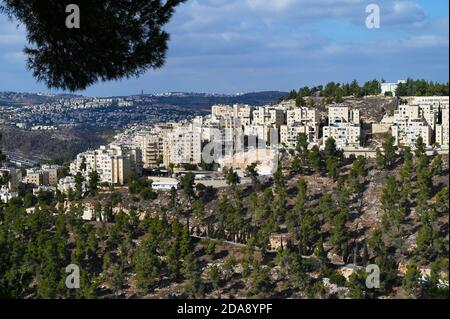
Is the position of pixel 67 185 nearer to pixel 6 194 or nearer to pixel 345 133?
pixel 6 194

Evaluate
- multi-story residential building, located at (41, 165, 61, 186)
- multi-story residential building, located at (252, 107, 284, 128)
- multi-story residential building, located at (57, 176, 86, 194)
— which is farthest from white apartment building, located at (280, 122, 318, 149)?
multi-story residential building, located at (41, 165, 61, 186)

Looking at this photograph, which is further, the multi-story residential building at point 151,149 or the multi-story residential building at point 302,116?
the multi-story residential building at point 302,116

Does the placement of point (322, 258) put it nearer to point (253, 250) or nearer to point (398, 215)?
point (253, 250)

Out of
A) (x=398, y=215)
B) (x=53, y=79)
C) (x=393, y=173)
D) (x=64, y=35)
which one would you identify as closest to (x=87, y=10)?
(x=64, y=35)

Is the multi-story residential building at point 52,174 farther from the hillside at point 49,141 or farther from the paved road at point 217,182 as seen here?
the hillside at point 49,141

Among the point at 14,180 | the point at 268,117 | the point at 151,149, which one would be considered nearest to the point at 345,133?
the point at 268,117

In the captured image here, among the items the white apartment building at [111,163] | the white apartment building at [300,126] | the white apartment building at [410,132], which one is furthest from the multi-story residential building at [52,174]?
the white apartment building at [410,132]

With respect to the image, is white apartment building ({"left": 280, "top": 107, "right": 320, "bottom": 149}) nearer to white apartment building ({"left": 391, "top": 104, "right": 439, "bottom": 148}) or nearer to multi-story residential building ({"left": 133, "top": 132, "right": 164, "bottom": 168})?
white apartment building ({"left": 391, "top": 104, "right": 439, "bottom": 148})
